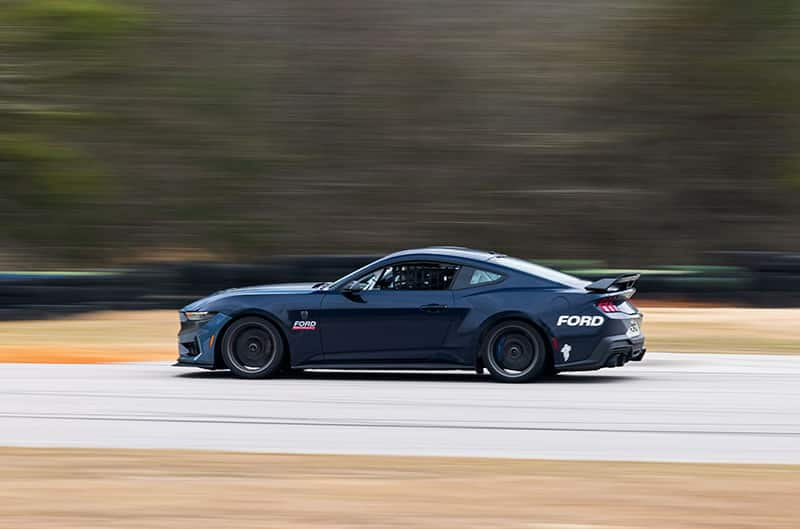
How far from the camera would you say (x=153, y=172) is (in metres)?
32.8

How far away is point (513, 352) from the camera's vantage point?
10.8 meters

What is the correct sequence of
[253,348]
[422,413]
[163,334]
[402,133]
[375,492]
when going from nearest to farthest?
[375,492]
[422,413]
[253,348]
[163,334]
[402,133]

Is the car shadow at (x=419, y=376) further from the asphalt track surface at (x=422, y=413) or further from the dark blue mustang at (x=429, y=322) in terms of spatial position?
the dark blue mustang at (x=429, y=322)

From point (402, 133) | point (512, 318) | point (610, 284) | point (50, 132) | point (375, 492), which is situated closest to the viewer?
point (375, 492)

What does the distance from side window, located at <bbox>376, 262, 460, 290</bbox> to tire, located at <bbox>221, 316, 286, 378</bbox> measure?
110cm

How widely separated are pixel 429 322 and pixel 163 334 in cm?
672

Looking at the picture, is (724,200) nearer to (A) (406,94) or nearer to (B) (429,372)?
(A) (406,94)

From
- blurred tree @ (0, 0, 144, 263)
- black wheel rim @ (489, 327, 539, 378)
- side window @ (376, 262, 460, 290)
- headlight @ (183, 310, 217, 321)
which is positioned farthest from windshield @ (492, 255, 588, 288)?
blurred tree @ (0, 0, 144, 263)

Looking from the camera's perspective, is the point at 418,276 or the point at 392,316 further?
the point at 418,276

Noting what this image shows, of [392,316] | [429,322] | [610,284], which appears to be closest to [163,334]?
[392,316]

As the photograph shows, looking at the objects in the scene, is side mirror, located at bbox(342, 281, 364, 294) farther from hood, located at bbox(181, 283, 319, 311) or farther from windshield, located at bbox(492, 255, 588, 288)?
windshield, located at bbox(492, 255, 588, 288)

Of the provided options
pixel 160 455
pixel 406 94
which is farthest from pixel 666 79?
pixel 160 455

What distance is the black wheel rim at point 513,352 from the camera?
35.3 feet

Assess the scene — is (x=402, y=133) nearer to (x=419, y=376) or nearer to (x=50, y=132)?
(x=50, y=132)
